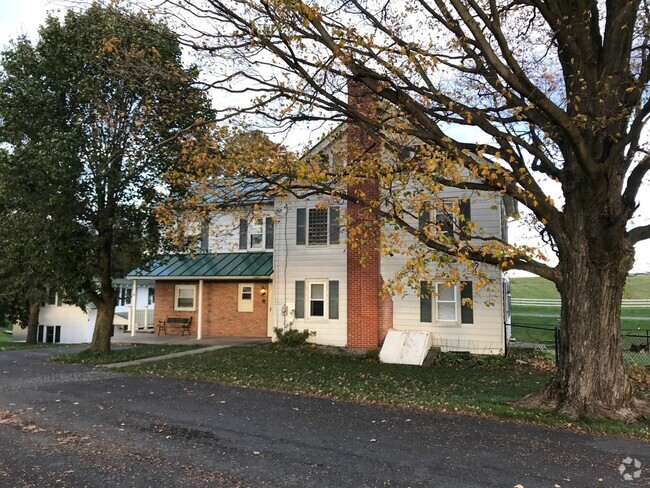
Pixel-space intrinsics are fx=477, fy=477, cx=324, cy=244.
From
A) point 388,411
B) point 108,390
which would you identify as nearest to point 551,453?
point 388,411

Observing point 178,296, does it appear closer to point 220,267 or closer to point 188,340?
point 220,267

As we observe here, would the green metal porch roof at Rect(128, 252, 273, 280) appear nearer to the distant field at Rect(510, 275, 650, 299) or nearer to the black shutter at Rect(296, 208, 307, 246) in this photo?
the black shutter at Rect(296, 208, 307, 246)

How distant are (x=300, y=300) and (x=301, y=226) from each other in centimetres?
288

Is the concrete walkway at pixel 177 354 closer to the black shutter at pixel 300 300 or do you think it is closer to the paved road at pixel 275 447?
the black shutter at pixel 300 300

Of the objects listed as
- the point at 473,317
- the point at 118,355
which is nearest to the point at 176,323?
the point at 118,355

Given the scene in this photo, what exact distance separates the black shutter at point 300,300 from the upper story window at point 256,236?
307cm

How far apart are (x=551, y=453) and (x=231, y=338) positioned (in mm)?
15772

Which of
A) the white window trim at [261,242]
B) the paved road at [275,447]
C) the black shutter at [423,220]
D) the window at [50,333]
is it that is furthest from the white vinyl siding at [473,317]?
the window at [50,333]

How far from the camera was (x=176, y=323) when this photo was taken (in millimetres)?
21438

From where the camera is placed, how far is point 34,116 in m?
13.6

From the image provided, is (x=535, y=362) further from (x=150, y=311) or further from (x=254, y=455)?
(x=150, y=311)

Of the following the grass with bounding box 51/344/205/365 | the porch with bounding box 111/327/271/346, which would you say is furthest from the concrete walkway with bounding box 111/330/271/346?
the grass with bounding box 51/344/205/365

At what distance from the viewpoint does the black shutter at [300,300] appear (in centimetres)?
1834

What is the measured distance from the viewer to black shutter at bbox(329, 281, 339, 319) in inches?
703
